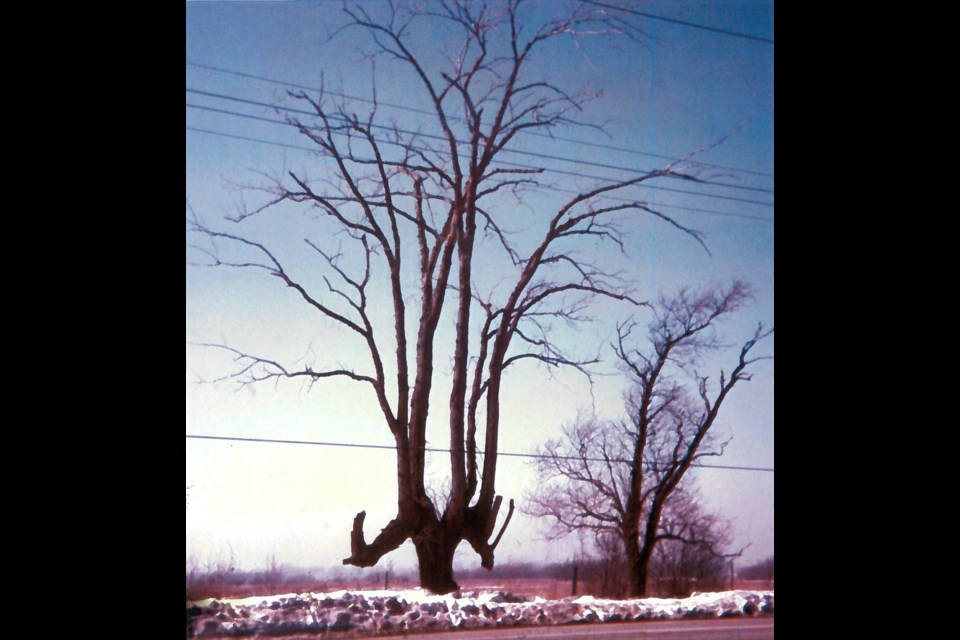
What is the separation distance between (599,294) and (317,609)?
299cm

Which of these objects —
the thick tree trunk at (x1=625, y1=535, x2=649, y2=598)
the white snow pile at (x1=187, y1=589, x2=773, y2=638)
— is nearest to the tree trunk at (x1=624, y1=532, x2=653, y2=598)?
the thick tree trunk at (x1=625, y1=535, x2=649, y2=598)

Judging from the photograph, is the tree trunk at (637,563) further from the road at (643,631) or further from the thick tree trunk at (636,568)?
the road at (643,631)

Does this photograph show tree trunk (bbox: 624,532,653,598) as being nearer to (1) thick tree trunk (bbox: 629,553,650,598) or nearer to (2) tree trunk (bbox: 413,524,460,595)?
(1) thick tree trunk (bbox: 629,553,650,598)

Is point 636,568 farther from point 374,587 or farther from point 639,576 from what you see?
point 374,587

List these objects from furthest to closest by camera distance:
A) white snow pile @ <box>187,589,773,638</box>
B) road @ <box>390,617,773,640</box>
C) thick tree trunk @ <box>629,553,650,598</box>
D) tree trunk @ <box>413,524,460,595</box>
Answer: thick tree trunk @ <box>629,553,650,598</box>
tree trunk @ <box>413,524,460,595</box>
road @ <box>390,617,773,640</box>
white snow pile @ <box>187,589,773,638</box>

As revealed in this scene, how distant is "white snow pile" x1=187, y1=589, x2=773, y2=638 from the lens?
6.02 m

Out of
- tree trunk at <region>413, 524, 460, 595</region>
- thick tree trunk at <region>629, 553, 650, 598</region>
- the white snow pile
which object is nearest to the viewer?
the white snow pile

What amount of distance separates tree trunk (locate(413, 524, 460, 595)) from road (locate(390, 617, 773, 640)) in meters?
0.45

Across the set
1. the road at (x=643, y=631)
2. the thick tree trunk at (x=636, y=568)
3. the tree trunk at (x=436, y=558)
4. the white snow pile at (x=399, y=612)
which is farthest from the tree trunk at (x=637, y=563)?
the tree trunk at (x=436, y=558)

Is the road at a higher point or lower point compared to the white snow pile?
lower

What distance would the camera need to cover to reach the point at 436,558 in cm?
691

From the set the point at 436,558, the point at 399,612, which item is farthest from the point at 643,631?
the point at 399,612
